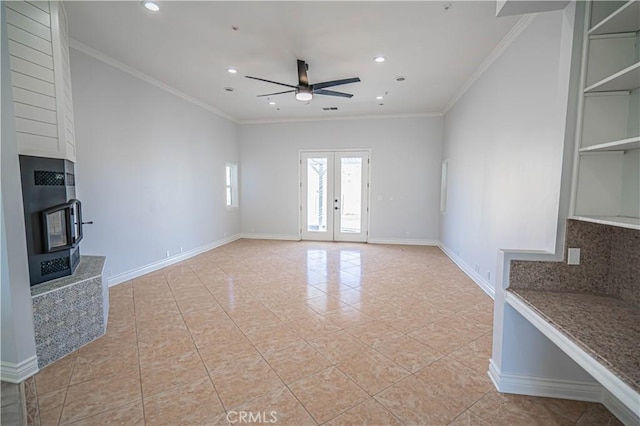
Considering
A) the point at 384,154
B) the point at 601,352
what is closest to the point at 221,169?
the point at 384,154

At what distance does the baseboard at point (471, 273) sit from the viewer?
372 centimetres

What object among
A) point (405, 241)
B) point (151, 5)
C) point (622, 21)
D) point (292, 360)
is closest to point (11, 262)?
point (292, 360)

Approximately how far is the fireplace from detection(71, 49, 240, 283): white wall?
3.70 feet

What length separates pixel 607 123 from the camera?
1.72 meters

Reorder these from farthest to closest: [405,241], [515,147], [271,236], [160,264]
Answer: [271,236], [405,241], [160,264], [515,147]

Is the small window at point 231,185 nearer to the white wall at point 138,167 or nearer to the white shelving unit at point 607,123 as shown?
the white wall at point 138,167

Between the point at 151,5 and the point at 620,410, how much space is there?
4940 mm

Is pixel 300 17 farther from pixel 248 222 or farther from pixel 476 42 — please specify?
pixel 248 222

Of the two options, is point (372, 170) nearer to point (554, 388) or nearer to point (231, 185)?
point (231, 185)

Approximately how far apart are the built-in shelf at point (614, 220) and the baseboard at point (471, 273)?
54.7 inches

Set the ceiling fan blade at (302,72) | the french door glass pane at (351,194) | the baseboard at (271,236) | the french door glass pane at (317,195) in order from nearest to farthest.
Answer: the ceiling fan blade at (302,72) → the french door glass pane at (351,194) → the french door glass pane at (317,195) → the baseboard at (271,236)

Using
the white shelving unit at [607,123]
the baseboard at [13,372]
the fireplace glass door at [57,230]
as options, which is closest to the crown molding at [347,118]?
the white shelving unit at [607,123]

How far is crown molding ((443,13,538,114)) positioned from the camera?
287cm

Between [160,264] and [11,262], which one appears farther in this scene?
[160,264]
